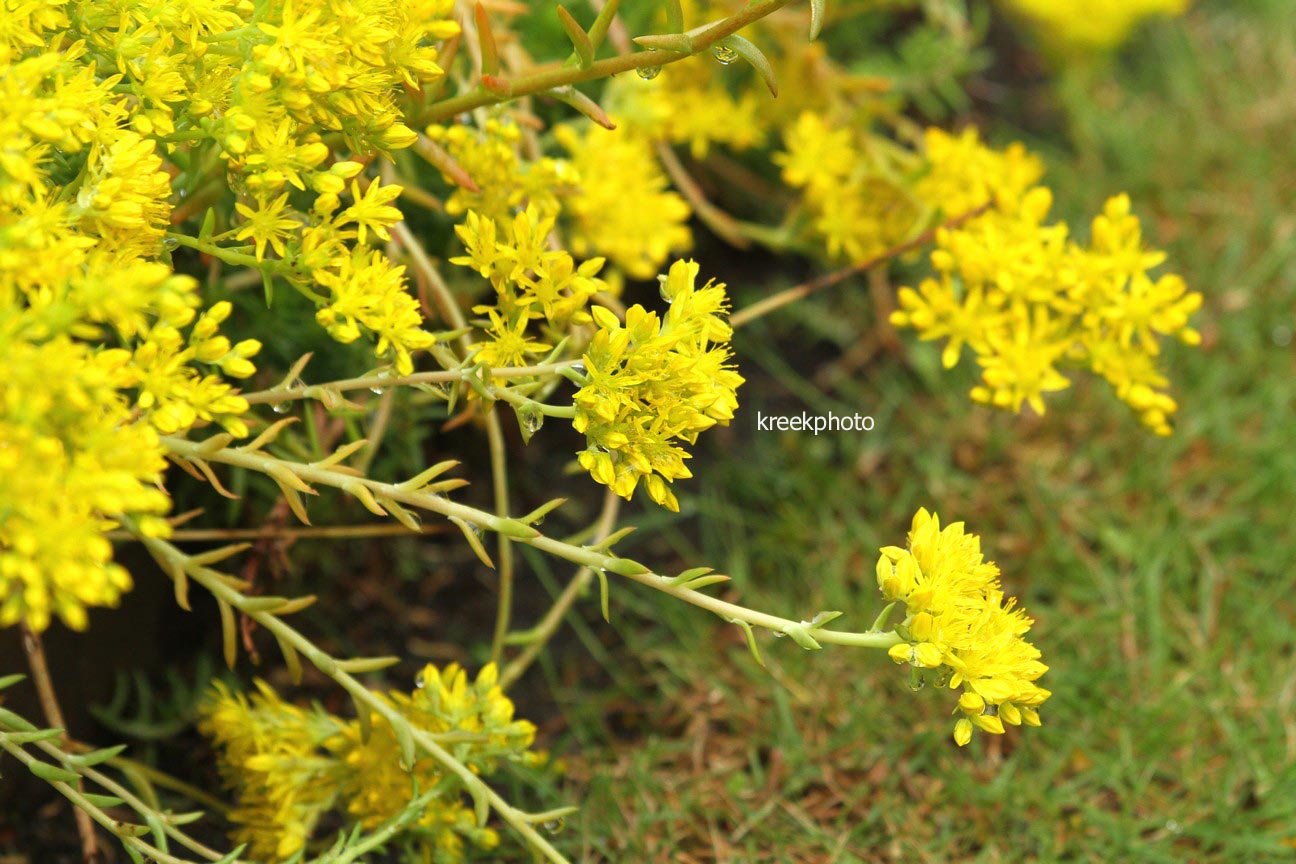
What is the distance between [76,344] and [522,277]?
43 cm

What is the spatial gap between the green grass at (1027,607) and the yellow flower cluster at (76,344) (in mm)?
853

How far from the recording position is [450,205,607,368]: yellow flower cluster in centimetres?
120

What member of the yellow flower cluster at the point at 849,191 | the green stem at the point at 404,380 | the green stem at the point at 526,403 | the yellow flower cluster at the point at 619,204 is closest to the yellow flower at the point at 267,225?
the green stem at the point at 404,380

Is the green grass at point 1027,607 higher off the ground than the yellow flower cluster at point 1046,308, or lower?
lower

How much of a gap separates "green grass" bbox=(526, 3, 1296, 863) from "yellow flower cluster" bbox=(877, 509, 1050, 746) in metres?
0.43

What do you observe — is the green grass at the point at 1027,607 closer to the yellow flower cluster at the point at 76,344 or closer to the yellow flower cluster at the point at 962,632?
the yellow flower cluster at the point at 962,632

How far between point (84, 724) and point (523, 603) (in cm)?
68

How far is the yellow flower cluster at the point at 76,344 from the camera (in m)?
0.84

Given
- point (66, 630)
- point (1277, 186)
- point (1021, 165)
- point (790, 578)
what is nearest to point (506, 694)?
point (790, 578)

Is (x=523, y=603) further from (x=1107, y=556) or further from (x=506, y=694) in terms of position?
(x=1107, y=556)

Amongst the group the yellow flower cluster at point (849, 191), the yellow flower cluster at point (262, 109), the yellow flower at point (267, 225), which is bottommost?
the yellow flower cluster at point (849, 191)

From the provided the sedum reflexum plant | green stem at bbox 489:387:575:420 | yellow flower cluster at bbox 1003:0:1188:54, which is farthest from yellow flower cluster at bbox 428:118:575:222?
yellow flower cluster at bbox 1003:0:1188:54

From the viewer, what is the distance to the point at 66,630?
165 cm

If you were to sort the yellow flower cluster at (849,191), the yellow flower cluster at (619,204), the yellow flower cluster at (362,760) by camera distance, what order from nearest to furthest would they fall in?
1. the yellow flower cluster at (362,760)
2. the yellow flower cluster at (619,204)
3. the yellow flower cluster at (849,191)
